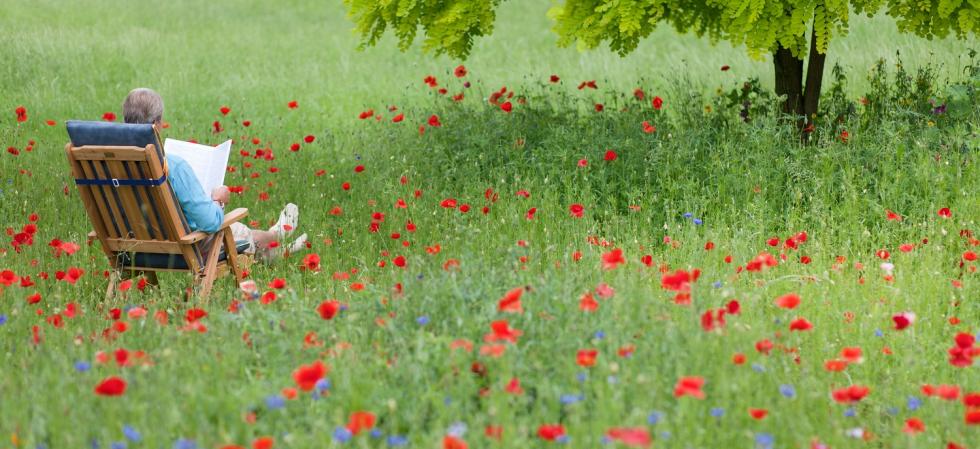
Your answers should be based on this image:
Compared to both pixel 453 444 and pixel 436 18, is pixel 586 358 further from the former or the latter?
pixel 436 18

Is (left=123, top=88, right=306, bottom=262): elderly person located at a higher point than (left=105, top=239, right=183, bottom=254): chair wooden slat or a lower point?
higher

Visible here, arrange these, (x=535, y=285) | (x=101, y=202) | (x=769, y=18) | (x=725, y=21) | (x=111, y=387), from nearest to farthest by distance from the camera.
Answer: (x=111, y=387), (x=535, y=285), (x=101, y=202), (x=769, y=18), (x=725, y=21)

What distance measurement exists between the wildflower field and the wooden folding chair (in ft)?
0.60

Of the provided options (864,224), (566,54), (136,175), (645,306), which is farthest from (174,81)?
(645,306)

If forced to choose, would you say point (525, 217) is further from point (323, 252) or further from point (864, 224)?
point (864, 224)

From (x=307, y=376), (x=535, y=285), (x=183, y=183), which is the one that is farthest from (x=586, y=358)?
(x=183, y=183)

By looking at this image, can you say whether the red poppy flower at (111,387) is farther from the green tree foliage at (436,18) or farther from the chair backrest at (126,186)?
the green tree foliage at (436,18)

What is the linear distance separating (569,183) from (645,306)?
9.14 ft

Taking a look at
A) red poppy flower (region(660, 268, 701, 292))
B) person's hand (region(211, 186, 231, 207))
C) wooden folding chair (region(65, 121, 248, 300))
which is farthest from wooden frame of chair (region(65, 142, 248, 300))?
red poppy flower (region(660, 268, 701, 292))

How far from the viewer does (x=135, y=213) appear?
15.9 ft

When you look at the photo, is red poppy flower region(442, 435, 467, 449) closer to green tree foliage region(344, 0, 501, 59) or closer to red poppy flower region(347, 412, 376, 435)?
red poppy flower region(347, 412, 376, 435)

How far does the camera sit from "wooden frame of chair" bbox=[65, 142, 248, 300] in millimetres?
4629

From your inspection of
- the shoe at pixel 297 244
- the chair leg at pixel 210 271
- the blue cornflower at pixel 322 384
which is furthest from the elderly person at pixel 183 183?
the blue cornflower at pixel 322 384

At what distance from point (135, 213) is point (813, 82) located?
517 cm
